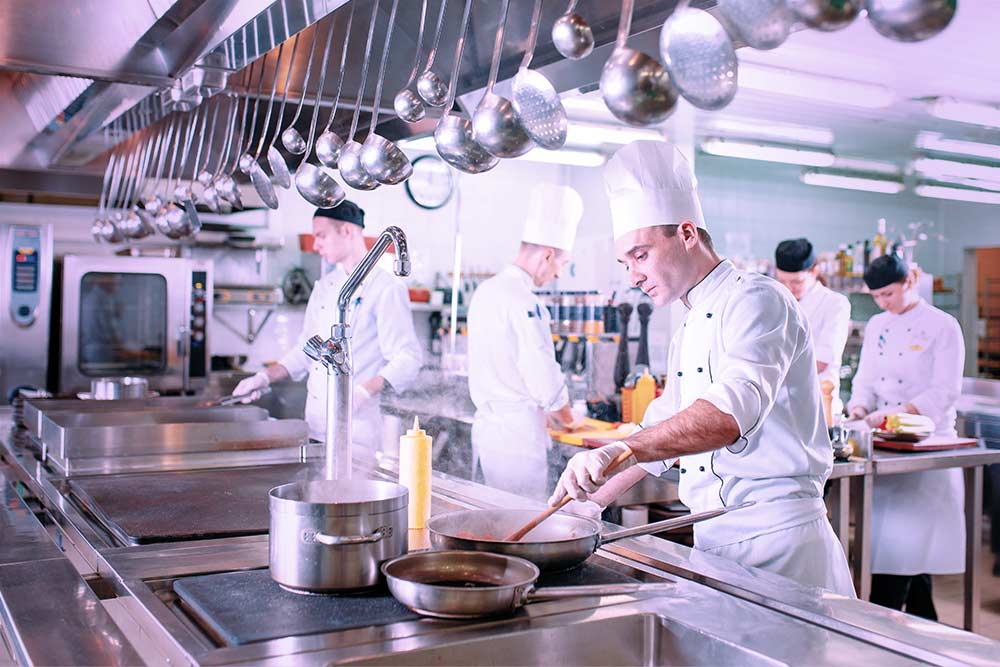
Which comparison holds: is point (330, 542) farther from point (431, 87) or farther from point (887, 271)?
point (887, 271)

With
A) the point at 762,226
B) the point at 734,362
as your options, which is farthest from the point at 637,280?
the point at 762,226

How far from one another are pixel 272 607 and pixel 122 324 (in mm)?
5415

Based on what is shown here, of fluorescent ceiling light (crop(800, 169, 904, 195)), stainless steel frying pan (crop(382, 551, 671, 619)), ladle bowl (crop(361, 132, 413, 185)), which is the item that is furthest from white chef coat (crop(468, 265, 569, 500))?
fluorescent ceiling light (crop(800, 169, 904, 195))

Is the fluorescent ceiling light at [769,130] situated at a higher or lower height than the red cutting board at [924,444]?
higher

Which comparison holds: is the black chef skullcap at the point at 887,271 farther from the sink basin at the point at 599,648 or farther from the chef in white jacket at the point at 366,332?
the sink basin at the point at 599,648

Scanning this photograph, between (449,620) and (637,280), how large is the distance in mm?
1080

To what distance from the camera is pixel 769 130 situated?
815cm

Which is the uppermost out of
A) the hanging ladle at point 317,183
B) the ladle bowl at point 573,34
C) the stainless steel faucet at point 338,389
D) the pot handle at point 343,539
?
the ladle bowl at point 573,34

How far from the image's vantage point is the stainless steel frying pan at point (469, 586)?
4.00 feet

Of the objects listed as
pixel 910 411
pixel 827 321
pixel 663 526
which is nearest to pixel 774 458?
pixel 663 526

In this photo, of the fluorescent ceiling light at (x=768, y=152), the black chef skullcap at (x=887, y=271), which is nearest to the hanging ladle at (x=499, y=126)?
the black chef skullcap at (x=887, y=271)

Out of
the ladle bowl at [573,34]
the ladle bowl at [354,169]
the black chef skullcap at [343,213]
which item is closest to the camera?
the ladle bowl at [573,34]

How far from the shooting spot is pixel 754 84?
6.61m

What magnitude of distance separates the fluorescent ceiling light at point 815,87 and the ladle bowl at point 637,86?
17.3 feet
